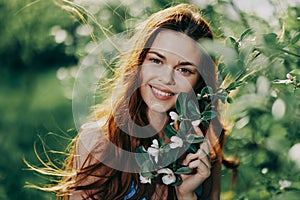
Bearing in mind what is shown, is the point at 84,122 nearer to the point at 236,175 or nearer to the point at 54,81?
the point at 236,175

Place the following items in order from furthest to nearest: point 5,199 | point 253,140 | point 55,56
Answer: point 55,56
point 5,199
point 253,140

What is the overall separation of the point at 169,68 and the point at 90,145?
0.23 metres

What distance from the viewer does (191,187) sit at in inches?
42.4

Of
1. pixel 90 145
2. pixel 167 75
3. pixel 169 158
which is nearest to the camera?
pixel 169 158

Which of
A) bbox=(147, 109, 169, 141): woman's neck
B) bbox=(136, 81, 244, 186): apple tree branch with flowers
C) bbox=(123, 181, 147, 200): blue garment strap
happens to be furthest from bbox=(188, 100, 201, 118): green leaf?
bbox=(123, 181, 147, 200): blue garment strap

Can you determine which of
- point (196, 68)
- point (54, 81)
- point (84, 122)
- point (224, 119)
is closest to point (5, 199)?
point (54, 81)

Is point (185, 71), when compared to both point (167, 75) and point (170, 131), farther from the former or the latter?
point (170, 131)

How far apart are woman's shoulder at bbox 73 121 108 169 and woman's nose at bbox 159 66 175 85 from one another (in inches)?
7.7

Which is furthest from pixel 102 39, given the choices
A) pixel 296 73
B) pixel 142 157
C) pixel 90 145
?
pixel 296 73

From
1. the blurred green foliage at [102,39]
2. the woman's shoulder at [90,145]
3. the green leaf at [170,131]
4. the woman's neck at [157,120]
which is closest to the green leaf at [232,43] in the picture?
the blurred green foliage at [102,39]

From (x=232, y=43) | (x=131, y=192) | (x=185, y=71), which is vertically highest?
(x=232, y=43)

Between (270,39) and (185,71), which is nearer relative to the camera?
(270,39)

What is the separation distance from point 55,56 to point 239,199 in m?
1.05

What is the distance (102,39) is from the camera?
133 cm
